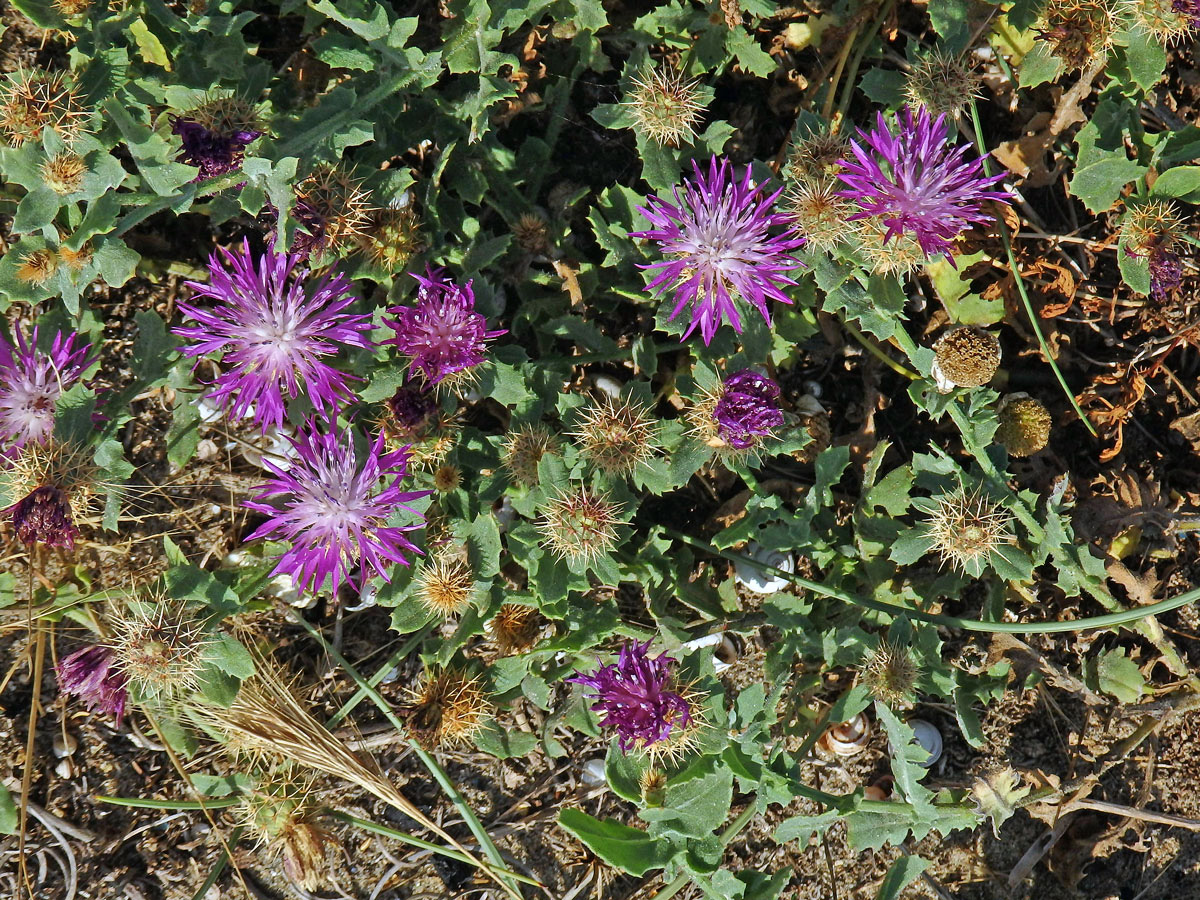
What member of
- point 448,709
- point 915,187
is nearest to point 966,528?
point 915,187

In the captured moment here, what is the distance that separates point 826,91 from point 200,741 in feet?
11.5

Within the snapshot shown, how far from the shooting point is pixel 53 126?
2650 millimetres

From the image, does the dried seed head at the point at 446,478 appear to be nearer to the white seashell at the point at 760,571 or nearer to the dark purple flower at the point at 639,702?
the dark purple flower at the point at 639,702

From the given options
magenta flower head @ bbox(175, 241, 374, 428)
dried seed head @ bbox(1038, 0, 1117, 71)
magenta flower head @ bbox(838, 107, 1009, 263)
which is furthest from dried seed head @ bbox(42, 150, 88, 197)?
dried seed head @ bbox(1038, 0, 1117, 71)

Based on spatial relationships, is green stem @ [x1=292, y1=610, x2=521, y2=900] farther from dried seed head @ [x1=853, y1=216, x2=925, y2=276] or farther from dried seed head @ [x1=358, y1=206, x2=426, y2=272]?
dried seed head @ [x1=853, y1=216, x2=925, y2=276]

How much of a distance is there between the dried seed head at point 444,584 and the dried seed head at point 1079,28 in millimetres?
2678

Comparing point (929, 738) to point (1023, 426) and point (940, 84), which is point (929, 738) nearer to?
point (1023, 426)

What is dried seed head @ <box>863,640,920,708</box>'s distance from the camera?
312 cm

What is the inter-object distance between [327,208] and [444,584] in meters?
1.26

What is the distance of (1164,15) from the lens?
295 centimetres

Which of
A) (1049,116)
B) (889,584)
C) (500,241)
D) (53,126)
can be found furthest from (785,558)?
(53,126)

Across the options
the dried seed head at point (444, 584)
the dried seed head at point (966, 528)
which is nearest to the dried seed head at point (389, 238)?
the dried seed head at point (444, 584)

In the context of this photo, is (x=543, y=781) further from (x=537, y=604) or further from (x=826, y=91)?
(x=826, y=91)

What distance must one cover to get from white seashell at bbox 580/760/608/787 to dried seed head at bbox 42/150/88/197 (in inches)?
108
